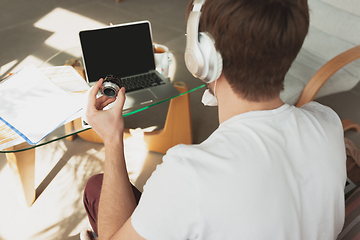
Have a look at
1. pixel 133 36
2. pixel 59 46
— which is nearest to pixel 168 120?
pixel 133 36

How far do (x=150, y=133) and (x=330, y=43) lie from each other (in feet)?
4.53

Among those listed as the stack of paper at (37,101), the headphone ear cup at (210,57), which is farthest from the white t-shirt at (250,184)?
the stack of paper at (37,101)

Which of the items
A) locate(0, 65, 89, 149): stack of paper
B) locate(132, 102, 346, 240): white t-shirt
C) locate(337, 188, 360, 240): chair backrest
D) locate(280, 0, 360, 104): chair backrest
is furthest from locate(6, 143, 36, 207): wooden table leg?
locate(280, 0, 360, 104): chair backrest

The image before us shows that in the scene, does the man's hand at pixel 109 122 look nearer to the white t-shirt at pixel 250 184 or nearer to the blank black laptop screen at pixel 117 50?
the white t-shirt at pixel 250 184

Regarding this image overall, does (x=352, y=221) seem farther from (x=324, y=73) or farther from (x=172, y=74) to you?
(x=172, y=74)

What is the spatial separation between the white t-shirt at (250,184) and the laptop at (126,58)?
82 cm

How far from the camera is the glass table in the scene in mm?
1307

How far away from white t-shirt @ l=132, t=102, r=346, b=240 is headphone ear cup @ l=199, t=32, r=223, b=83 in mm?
138

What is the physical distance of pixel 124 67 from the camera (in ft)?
5.20

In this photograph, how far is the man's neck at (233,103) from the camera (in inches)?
31.6

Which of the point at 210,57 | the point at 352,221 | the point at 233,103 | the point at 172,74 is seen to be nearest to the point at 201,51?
the point at 210,57

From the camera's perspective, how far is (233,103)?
0.83m

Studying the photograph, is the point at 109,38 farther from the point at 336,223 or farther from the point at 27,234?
Result: the point at 336,223

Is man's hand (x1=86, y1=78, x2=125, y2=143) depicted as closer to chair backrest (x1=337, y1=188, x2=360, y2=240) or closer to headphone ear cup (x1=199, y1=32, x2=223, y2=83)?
headphone ear cup (x1=199, y1=32, x2=223, y2=83)
